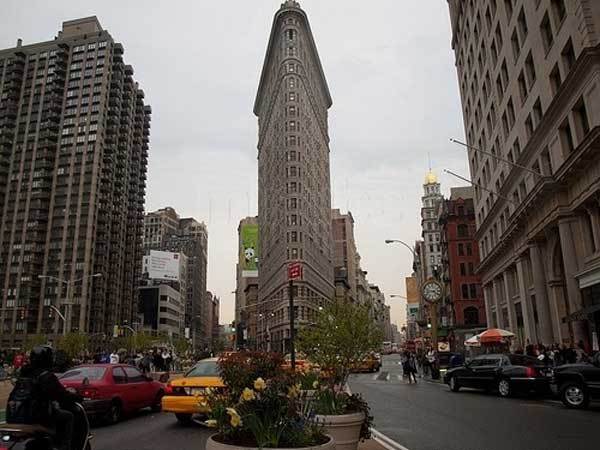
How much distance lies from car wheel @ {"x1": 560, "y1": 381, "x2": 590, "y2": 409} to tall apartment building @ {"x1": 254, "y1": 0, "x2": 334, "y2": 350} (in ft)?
243

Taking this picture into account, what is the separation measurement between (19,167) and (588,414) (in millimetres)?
120466

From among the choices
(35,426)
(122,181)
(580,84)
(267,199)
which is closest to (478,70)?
(580,84)

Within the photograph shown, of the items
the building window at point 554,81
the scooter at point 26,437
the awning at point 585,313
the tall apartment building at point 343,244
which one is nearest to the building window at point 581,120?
the building window at point 554,81

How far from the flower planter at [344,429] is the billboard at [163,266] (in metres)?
107

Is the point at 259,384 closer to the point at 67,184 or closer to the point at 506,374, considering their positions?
the point at 506,374

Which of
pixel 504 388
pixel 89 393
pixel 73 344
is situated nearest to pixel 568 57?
pixel 504 388

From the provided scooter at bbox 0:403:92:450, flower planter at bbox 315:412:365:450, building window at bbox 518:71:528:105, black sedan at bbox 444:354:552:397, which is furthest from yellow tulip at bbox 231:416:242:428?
building window at bbox 518:71:528:105

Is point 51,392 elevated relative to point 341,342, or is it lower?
lower

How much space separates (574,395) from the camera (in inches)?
598

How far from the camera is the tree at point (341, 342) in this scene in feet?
34.0

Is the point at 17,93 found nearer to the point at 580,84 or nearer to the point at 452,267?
the point at 452,267

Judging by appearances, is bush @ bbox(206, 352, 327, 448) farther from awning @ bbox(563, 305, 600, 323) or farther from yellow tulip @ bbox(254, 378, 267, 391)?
awning @ bbox(563, 305, 600, 323)

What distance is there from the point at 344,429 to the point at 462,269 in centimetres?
7173

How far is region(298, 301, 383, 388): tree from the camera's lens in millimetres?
10375
